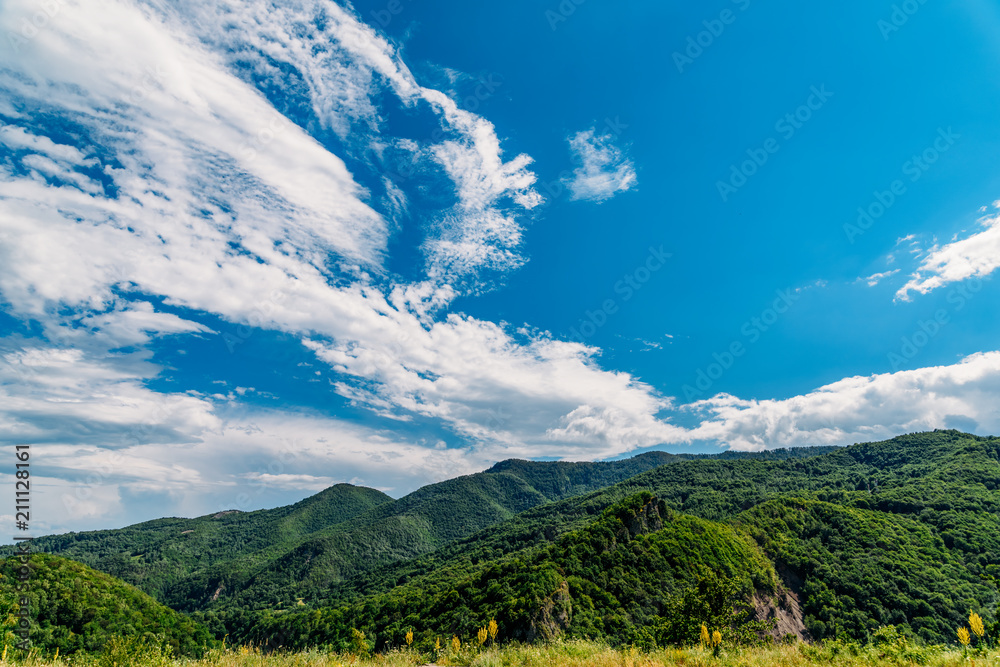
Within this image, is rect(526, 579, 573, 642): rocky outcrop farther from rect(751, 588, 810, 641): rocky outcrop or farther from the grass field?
the grass field

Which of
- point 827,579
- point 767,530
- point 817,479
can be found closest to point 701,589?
point 827,579

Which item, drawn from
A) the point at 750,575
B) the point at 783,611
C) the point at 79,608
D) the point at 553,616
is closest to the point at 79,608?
the point at 79,608

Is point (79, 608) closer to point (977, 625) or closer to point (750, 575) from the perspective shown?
point (977, 625)

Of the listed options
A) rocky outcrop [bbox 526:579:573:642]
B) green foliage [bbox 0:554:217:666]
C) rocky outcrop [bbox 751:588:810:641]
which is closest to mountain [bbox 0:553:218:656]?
green foliage [bbox 0:554:217:666]

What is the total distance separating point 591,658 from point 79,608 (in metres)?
80.6

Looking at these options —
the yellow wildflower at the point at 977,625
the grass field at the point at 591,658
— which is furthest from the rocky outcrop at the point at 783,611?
the grass field at the point at 591,658

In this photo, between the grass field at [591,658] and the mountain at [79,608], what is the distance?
48.0 m

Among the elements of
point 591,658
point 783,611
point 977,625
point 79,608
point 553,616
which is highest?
point 591,658

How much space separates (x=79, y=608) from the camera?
57688 millimetres

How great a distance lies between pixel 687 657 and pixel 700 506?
525 feet

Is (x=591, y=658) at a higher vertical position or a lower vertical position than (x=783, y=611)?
higher

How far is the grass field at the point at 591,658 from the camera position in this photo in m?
10.5

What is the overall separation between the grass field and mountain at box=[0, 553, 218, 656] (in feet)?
158

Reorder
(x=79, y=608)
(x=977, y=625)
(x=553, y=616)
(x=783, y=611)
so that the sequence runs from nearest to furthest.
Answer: (x=977, y=625) < (x=553, y=616) < (x=79, y=608) < (x=783, y=611)
